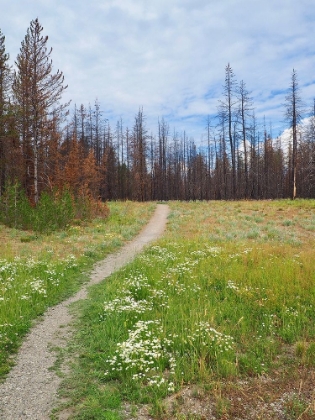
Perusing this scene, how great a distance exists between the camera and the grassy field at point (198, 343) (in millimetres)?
3797

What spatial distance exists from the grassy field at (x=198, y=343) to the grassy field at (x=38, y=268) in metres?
1.12

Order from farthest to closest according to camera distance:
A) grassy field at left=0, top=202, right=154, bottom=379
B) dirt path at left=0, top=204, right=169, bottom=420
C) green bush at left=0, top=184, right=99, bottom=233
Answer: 1. green bush at left=0, top=184, right=99, bottom=233
2. grassy field at left=0, top=202, right=154, bottom=379
3. dirt path at left=0, top=204, right=169, bottom=420

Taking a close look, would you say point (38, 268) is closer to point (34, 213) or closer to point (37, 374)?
point (37, 374)

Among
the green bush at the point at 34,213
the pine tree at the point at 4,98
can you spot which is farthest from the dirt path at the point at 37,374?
the pine tree at the point at 4,98

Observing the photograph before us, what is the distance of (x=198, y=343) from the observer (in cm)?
503

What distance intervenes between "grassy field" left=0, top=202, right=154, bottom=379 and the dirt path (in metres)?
0.24

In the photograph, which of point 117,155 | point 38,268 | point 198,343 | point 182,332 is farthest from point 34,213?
point 117,155

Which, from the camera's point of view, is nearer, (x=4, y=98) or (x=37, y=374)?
(x=37, y=374)

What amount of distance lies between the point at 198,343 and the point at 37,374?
2.75m

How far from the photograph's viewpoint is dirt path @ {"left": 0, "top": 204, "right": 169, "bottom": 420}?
3.70m

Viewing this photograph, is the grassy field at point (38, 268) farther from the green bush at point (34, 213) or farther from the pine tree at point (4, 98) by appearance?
the pine tree at point (4, 98)

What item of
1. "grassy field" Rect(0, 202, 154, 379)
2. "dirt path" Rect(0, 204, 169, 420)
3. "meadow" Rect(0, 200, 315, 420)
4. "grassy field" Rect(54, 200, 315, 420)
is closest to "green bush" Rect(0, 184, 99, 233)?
"grassy field" Rect(0, 202, 154, 379)

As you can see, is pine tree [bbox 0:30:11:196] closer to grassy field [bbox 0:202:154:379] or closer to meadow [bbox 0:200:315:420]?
grassy field [bbox 0:202:154:379]

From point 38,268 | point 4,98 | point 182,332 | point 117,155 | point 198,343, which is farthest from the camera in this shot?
point 117,155
